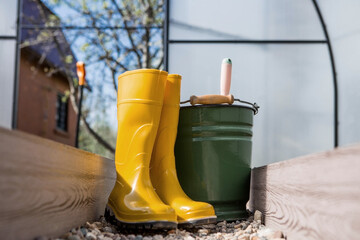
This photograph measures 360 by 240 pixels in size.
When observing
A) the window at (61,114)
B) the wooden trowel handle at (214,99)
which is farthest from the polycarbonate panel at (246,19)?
the window at (61,114)

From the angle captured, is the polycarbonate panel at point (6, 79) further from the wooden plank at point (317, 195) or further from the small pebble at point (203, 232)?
the wooden plank at point (317, 195)

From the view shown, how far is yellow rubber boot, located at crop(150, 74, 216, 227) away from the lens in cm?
135

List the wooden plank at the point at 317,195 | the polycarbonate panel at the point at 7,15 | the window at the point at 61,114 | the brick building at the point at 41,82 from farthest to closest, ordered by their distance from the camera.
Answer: the window at the point at 61,114 < the brick building at the point at 41,82 < the polycarbonate panel at the point at 7,15 < the wooden plank at the point at 317,195

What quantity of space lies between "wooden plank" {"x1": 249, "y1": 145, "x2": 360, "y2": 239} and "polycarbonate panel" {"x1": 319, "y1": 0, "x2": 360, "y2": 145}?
4.36 ft

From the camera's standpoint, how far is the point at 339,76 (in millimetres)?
2477

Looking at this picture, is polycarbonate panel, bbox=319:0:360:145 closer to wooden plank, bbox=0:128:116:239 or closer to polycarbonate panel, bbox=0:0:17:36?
wooden plank, bbox=0:128:116:239

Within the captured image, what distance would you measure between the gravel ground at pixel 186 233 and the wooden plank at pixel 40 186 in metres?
0.04

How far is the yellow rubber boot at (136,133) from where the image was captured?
1.26 metres

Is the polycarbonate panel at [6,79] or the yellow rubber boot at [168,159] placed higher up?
the polycarbonate panel at [6,79]

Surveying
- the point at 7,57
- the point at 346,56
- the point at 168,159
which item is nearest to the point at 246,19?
the point at 346,56

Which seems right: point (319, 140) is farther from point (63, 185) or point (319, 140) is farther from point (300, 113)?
point (63, 185)

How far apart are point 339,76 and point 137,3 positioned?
15.0ft

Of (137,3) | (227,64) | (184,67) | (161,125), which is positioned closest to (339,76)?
(184,67)

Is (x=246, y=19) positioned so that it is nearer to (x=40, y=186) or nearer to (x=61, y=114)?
(x=40, y=186)
